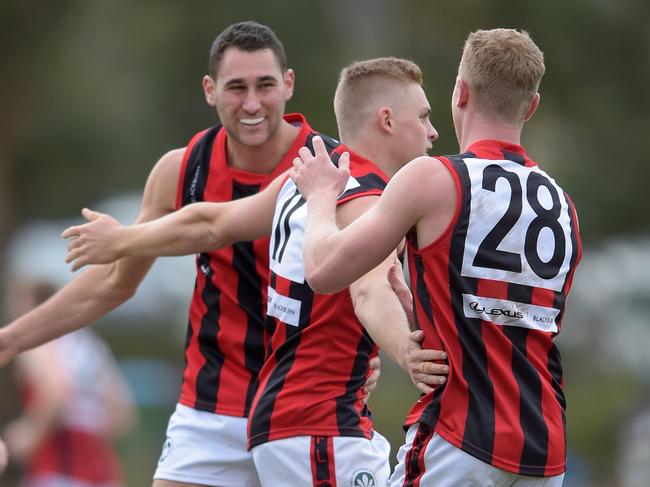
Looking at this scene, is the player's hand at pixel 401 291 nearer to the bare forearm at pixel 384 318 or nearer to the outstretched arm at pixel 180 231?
the bare forearm at pixel 384 318

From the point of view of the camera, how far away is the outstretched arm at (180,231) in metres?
5.62

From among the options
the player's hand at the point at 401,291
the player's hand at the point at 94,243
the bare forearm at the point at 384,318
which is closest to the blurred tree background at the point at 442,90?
the player's hand at the point at 94,243

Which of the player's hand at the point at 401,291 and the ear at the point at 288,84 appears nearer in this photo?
the player's hand at the point at 401,291

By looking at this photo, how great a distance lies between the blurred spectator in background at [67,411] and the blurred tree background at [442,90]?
3.51m

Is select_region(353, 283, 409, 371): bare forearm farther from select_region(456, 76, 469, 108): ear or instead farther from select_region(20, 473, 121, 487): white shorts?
select_region(20, 473, 121, 487): white shorts

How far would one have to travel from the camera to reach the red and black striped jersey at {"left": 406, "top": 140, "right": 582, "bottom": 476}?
14.6ft

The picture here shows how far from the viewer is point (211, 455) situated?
603 cm

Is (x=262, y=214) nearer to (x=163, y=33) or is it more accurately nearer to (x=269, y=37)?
(x=269, y=37)

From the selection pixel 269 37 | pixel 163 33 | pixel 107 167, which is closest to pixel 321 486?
pixel 269 37

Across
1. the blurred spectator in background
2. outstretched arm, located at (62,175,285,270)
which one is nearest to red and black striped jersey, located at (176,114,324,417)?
outstretched arm, located at (62,175,285,270)

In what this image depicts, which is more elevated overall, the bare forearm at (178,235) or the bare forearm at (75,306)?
the bare forearm at (178,235)

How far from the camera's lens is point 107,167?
95.6 ft

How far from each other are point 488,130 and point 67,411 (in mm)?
6385

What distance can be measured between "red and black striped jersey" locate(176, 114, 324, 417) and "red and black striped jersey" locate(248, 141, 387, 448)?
564mm
